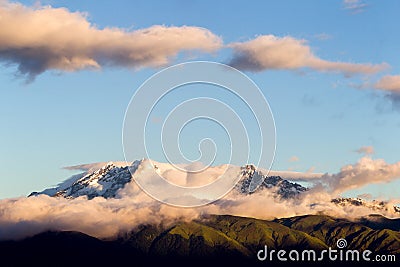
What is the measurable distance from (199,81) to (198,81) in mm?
215

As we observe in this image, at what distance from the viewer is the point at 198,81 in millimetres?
131750

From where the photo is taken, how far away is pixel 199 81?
132m
